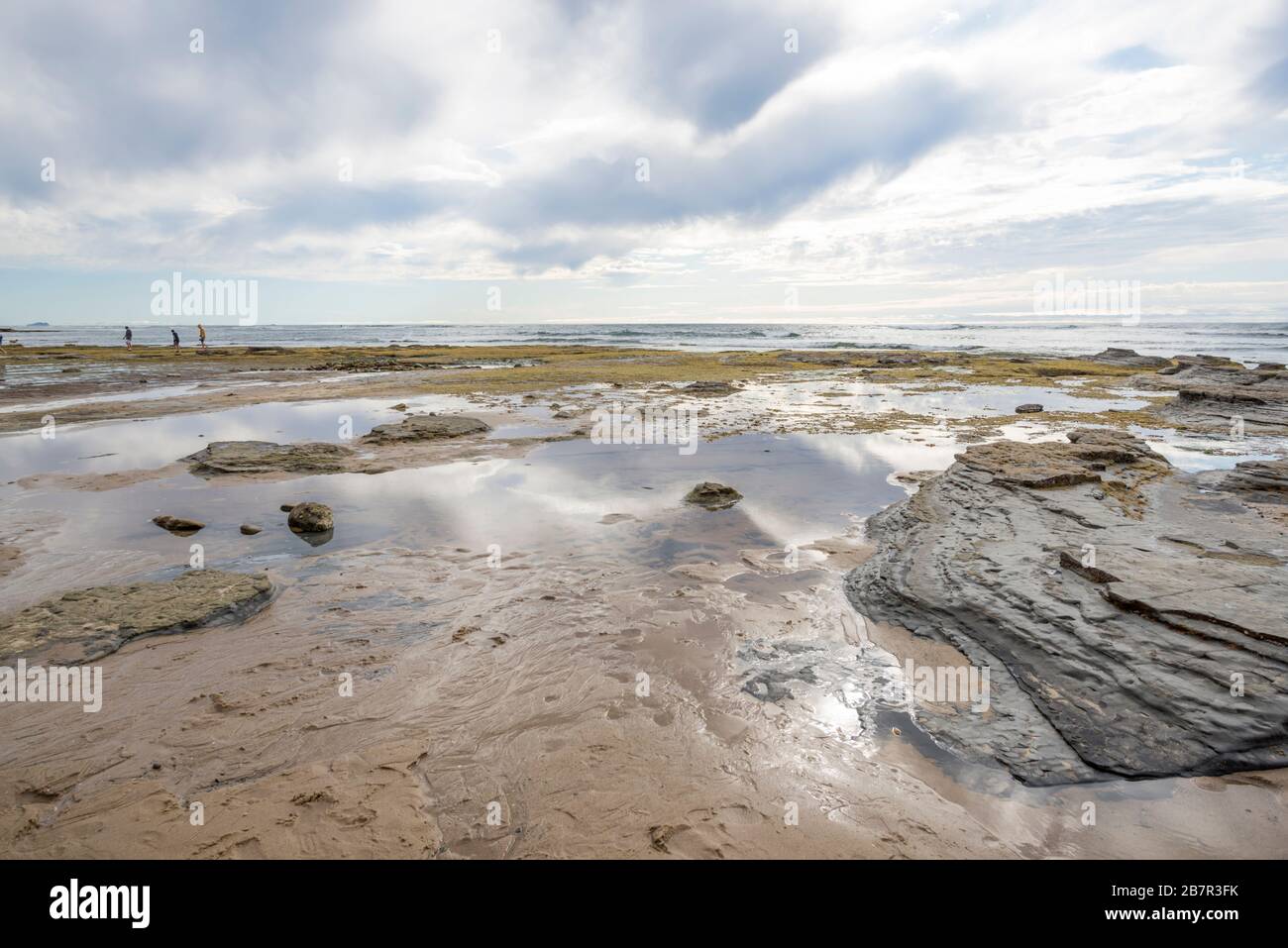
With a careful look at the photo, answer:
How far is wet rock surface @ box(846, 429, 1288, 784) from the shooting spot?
469 centimetres

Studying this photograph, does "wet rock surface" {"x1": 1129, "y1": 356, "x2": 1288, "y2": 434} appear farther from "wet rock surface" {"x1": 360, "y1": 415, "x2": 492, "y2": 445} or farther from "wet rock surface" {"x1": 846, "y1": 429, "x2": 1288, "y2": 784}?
"wet rock surface" {"x1": 360, "y1": 415, "x2": 492, "y2": 445}

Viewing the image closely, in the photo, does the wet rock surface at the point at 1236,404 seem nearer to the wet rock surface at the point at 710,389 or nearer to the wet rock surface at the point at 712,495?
the wet rock surface at the point at 710,389

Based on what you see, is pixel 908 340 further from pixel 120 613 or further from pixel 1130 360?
pixel 120 613

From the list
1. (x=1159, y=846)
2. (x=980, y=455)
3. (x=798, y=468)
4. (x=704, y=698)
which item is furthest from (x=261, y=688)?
(x=980, y=455)

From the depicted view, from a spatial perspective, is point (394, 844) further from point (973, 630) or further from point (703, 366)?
point (703, 366)

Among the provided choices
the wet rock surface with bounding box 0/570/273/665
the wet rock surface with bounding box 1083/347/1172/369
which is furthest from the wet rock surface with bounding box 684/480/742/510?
the wet rock surface with bounding box 1083/347/1172/369

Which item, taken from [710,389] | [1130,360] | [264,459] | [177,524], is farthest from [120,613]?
[1130,360]

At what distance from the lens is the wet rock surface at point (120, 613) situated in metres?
6.09

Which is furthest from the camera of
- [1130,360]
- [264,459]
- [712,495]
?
[1130,360]

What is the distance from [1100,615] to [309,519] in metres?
11.7

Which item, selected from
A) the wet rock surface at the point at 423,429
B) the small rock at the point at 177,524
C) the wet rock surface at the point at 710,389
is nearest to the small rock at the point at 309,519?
the small rock at the point at 177,524

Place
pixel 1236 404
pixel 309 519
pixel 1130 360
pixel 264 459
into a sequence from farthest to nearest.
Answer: pixel 1130 360 → pixel 1236 404 → pixel 264 459 → pixel 309 519

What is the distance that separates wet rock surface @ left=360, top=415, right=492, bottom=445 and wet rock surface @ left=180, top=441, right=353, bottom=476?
1.99 metres

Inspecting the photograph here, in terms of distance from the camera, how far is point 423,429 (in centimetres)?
1891
